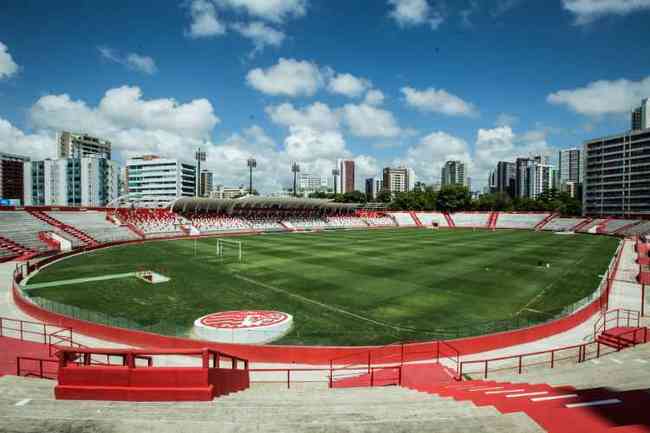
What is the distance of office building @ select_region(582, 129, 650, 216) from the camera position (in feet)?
390

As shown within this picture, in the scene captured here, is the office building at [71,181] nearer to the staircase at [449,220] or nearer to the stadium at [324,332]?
the stadium at [324,332]

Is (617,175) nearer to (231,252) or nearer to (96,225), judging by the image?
(231,252)

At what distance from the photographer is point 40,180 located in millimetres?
162750

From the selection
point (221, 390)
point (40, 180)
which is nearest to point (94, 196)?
point (40, 180)

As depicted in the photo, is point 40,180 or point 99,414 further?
point 40,180

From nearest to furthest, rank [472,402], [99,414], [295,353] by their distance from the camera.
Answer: [99,414] < [472,402] < [295,353]

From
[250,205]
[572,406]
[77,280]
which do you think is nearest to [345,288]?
[77,280]

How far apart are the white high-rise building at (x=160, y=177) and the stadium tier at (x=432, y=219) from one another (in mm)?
103346

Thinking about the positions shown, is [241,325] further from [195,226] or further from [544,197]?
[544,197]

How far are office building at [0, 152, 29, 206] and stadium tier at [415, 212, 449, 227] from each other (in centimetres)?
18450

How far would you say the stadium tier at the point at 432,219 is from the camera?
116 meters

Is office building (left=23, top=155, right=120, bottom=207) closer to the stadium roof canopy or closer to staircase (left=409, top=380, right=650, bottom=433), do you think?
the stadium roof canopy

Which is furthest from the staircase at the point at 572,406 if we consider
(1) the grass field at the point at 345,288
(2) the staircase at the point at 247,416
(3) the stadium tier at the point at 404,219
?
(3) the stadium tier at the point at 404,219

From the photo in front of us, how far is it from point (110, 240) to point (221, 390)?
185 ft
